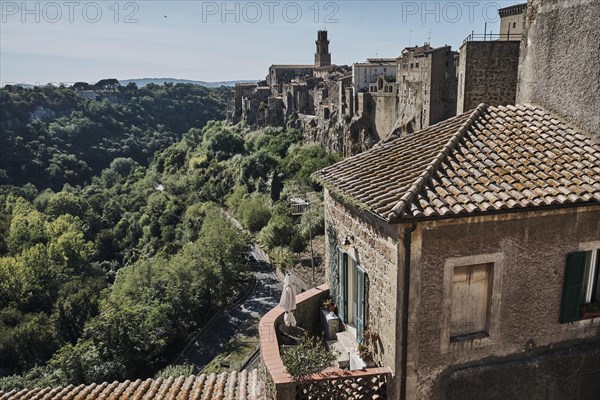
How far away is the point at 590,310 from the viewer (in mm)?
7293

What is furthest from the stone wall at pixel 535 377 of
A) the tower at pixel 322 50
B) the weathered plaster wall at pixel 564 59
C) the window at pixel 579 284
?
the tower at pixel 322 50

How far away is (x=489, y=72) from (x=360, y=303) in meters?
16.2

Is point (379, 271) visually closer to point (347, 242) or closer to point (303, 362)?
point (347, 242)

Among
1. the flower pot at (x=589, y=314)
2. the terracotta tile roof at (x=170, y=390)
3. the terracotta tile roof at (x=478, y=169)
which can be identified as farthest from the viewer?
the terracotta tile roof at (x=170, y=390)

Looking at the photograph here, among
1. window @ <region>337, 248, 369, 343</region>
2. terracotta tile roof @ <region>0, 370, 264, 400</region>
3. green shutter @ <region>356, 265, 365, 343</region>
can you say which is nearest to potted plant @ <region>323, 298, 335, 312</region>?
window @ <region>337, 248, 369, 343</region>

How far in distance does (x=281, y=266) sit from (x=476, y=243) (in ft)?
111

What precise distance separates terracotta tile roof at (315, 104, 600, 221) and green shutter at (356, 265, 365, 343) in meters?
1.38

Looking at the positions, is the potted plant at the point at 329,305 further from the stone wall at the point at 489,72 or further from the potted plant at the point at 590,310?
the stone wall at the point at 489,72

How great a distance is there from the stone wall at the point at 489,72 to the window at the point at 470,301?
Result: 14.8 metres

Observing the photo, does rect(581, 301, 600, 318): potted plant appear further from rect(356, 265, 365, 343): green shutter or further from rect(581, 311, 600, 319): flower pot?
rect(356, 265, 365, 343): green shutter

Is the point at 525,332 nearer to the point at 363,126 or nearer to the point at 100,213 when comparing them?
the point at 363,126

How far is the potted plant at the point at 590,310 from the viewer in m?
7.27

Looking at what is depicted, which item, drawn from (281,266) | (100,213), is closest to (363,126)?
(281,266)

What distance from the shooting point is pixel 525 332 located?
7133 millimetres
